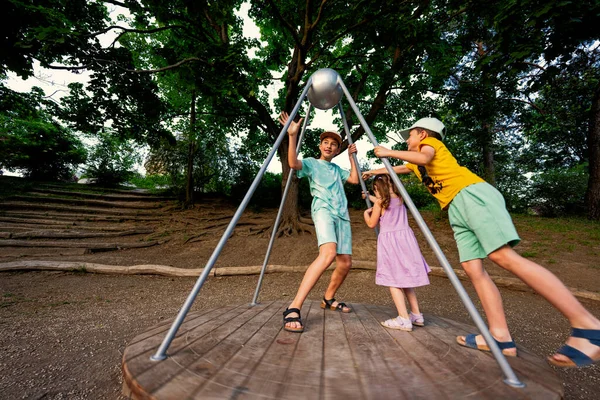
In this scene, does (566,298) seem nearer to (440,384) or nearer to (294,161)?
(440,384)

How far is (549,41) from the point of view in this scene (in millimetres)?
3688

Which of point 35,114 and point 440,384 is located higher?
point 35,114

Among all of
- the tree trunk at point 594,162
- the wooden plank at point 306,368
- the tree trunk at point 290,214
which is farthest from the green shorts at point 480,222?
the tree trunk at point 594,162

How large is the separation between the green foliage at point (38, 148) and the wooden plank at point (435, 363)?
18304mm

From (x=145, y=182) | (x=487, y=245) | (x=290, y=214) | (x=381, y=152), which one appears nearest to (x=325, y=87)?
(x=381, y=152)

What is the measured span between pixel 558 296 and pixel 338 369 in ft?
4.25

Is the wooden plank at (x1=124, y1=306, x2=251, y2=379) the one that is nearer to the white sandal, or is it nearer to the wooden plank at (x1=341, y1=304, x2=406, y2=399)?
the wooden plank at (x1=341, y1=304, x2=406, y2=399)

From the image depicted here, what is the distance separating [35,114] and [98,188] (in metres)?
6.24

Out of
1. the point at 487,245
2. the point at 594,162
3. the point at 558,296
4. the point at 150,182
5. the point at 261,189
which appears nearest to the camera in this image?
the point at 558,296

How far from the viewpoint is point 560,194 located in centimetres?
1207

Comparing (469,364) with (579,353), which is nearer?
(579,353)

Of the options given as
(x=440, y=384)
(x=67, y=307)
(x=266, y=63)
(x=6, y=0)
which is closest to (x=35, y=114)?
(x=6, y=0)

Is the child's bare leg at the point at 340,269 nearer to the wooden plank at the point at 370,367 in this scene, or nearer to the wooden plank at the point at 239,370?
the wooden plank at the point at 370,367

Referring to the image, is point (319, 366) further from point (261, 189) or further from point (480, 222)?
point (261, 189)
